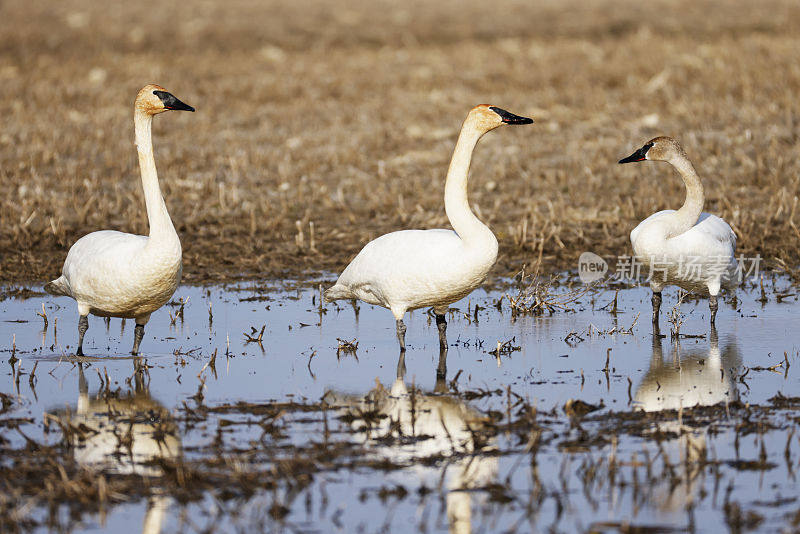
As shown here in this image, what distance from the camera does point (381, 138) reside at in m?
15.7

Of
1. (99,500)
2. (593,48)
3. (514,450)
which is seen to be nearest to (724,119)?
(593,48)

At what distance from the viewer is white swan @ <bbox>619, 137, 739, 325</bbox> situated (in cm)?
842

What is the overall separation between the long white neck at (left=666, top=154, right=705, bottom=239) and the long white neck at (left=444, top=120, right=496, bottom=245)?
1.79 m

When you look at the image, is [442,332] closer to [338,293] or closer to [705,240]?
[338,293]

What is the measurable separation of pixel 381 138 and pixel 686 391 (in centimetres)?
969

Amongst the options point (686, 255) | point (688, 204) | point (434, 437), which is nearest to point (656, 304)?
point (686, 255)

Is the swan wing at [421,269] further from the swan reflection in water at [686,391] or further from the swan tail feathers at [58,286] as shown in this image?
the swan tail feathers at [58,286]

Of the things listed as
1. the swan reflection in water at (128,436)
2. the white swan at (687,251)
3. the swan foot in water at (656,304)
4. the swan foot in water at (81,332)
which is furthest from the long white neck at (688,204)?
the swan foot in water at (81,332)

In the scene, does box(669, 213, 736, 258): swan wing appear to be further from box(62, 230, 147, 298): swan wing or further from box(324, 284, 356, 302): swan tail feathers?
box(62, 230, 147, 298): swan wing

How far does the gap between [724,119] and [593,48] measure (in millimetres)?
6819

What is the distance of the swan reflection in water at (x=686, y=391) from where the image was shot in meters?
4.85

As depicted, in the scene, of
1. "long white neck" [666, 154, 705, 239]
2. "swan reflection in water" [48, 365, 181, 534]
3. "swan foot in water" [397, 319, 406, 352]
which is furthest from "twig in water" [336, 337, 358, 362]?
"long white neck" [666, 154, 705, 239]

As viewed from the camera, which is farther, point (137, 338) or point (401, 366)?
point (137, 338)

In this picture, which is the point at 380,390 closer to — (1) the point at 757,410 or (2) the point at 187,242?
(1) the point at 757,410
